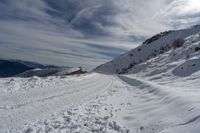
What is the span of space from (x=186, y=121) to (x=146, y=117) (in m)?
2.24

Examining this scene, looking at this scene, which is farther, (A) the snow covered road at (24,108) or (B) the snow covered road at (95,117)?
(A) the snow covered road at (24,108)

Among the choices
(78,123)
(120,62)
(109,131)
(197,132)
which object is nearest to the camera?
(197,132)

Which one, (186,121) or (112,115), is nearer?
(186,121)

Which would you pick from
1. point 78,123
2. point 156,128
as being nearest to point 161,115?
point 156,128

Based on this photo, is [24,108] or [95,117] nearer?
[95,117]

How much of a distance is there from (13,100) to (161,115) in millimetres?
7202

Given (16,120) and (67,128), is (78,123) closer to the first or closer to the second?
(67,128)

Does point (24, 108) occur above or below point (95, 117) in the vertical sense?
above

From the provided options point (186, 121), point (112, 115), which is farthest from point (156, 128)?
point (112, 115)

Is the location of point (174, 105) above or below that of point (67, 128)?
above

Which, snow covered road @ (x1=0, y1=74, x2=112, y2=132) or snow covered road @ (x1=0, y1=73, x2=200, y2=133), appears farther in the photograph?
snow covered road @ (x1=0, y1=74, x2=112, y2=132)

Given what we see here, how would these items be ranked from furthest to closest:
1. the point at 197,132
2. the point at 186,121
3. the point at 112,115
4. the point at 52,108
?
the point at 52,108
the point at 112,115
the point at 186,121
the point at 197,132

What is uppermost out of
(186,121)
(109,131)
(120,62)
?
(120,62)

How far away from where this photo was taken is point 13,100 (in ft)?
40.7
